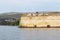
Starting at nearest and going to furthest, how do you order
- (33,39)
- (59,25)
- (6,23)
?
(33,39), (59,25), (6,23)

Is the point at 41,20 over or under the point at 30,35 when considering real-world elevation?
under

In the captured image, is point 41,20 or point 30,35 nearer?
point 30,35

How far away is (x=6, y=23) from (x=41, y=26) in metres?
33.0

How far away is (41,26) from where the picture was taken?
54.9m

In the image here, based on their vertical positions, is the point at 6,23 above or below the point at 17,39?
below

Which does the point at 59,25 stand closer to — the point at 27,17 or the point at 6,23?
the point at 27,17

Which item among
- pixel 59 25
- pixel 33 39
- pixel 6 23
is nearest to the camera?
pixel 33 39

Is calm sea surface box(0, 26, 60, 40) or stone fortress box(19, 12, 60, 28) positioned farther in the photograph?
stone fortress box(19, 12, 60, 28)

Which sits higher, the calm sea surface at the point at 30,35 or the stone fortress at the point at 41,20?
the calm sea surface at the point at 30,35

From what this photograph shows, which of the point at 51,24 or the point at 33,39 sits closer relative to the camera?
the point at 33,39

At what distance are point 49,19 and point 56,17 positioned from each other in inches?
57.3

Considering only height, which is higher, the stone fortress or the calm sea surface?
the calm sea surface

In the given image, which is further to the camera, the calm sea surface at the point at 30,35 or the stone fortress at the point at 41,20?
the stone fortress at the point at 41,20

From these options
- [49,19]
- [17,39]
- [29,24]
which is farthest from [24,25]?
[17,39]
